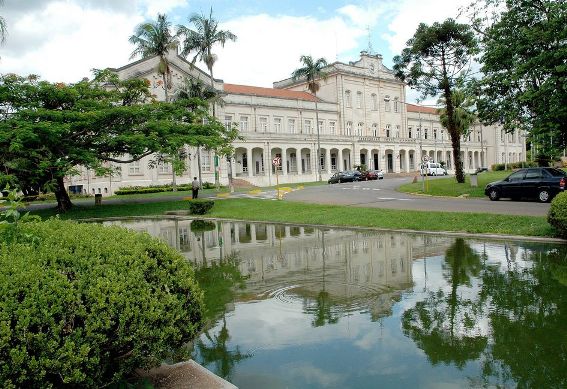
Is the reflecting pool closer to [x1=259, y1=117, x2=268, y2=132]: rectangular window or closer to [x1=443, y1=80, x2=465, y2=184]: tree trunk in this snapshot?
[x1=443, y1=80, x2=465, y2=184]: tree trunk

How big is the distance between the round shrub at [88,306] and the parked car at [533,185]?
21.0 m

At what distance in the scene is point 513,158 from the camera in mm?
97125

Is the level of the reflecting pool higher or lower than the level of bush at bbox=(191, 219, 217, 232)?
lower

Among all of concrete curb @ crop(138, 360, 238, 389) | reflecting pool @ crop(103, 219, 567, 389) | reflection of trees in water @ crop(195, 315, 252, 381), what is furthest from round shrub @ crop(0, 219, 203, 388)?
reflecting pool @ crop(103, 219, 567, 389)

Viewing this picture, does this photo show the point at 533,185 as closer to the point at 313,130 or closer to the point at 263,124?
the point at 263,124

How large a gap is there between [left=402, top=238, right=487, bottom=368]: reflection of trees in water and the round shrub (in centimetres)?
267

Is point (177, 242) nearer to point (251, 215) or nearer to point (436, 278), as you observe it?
point (251, 215)

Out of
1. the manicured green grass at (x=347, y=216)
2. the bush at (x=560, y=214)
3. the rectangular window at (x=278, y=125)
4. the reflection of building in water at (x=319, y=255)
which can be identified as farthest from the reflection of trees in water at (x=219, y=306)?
the rectangular window at (x=278, y=125)

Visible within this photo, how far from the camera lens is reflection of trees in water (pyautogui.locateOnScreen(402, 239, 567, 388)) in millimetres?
4676

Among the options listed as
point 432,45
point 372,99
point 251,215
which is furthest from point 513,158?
point 251,215

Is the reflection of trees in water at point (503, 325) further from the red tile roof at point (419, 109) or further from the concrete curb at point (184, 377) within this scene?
the red tile roof at point (419, 109)

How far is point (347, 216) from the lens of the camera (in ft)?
59.7

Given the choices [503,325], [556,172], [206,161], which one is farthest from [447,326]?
[206,161]

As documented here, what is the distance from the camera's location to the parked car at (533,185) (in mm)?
21156
